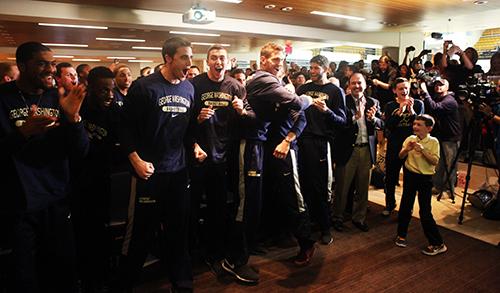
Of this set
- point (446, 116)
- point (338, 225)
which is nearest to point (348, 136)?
point (338, 225)

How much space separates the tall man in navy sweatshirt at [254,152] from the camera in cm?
263

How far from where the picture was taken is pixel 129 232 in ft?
7.20

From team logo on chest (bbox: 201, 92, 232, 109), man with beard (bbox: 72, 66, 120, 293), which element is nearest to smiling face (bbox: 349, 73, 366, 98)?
team logo on chest (bbox: 201, 92, 232, 109)

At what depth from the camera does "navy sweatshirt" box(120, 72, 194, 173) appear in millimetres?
2166

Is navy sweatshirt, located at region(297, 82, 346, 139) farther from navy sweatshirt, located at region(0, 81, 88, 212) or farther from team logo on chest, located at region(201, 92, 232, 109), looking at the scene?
navy sweatshirt, located at region(0, 81, 88, 212)

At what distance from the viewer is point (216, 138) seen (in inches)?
106

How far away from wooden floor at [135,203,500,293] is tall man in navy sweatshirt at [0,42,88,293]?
0.86 meters

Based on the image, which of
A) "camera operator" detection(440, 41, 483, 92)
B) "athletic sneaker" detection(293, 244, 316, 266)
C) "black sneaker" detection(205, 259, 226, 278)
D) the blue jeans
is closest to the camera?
"black sneaker" detection(205, 259, 226, 278)

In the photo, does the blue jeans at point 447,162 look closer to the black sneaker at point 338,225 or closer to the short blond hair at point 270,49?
the black sneaker at point 338,225

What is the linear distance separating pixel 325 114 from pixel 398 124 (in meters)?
1.18

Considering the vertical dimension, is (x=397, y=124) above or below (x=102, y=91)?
below

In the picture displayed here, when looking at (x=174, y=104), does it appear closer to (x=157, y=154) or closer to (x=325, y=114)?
(x=157, y=154)

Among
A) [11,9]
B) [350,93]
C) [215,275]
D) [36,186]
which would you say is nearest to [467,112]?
[350,93]

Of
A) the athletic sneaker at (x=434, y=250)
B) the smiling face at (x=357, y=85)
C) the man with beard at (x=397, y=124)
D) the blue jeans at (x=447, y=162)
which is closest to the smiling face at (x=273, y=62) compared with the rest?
the smiling face at (x=357, y=85)
